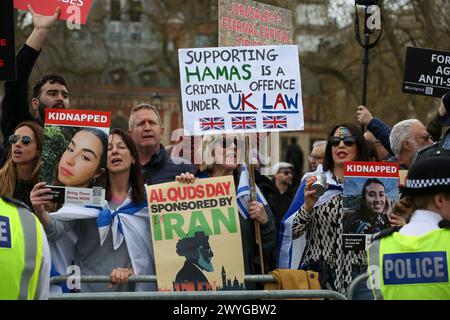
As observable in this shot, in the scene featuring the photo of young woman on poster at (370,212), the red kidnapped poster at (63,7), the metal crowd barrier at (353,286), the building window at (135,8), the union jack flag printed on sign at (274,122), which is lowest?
the metal crowd barrier at (353,286)

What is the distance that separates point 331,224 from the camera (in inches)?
291

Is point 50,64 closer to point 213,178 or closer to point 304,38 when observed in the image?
point 304,38

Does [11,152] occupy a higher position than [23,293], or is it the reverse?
[11,152]

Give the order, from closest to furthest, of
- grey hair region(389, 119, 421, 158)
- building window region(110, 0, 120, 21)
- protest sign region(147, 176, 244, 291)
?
protest sign region(147, 176, 244, 291) < grey hair region(389, 119, 421, 158) < building window region(110, 0, 120, 21)

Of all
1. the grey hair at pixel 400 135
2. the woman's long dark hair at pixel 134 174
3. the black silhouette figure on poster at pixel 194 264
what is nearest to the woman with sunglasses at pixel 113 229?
the woman's long dark hair at pixel 134 174

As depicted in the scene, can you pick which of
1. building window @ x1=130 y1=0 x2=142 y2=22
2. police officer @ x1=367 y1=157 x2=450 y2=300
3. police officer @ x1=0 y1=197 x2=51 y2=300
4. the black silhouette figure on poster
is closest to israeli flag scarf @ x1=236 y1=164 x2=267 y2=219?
the black silhouette figure on poster

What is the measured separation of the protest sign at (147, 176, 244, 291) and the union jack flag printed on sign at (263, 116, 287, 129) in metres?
0.80

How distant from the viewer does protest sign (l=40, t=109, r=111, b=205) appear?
7.07 m

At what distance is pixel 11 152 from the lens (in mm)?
7426

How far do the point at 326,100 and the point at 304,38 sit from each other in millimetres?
2580

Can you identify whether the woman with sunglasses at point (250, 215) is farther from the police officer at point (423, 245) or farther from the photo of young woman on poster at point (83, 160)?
the police officer at point (423, 245)

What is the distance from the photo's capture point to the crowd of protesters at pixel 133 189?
23.4 feet

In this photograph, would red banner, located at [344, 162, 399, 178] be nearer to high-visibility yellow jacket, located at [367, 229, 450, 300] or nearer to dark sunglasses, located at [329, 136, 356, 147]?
dark sunglasses, located at [329, 136, 356, 147]
